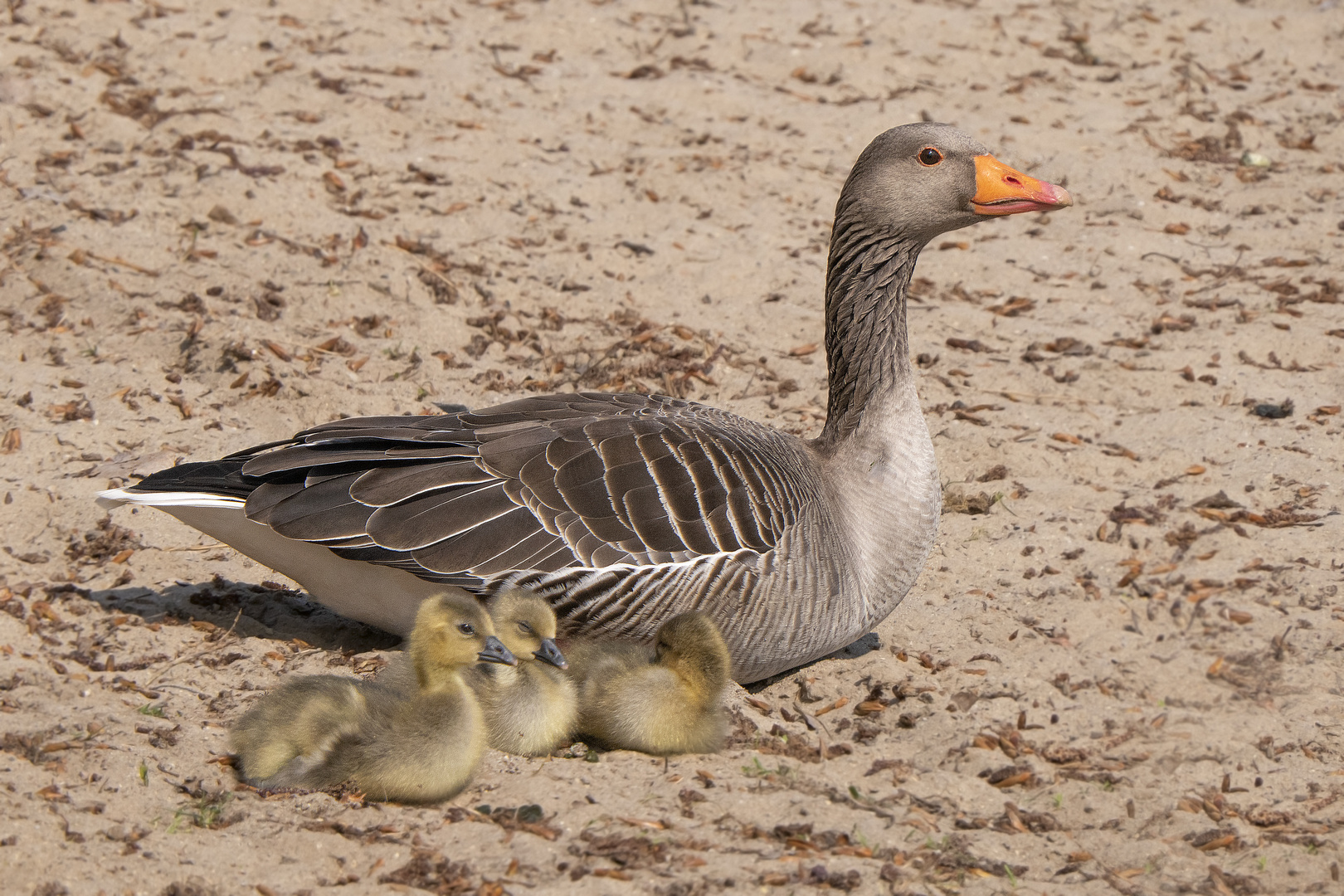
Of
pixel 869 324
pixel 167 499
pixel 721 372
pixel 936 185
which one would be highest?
pixel 936 185

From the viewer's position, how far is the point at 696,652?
474 cm

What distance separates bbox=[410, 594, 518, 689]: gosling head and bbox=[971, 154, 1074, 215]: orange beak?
9.57 ft

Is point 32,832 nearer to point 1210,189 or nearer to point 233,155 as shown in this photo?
point 233,155

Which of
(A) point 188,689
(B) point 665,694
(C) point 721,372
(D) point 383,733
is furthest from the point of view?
(C) point 721,372

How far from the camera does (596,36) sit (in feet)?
36.9

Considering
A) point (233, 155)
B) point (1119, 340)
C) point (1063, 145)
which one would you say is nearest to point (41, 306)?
point (233, 155)

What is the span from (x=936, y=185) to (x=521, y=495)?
2.32 metres

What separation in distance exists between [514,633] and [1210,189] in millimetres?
7497

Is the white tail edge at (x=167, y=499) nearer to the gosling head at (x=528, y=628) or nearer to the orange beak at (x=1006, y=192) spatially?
the gosling head at (x=528, y=628)

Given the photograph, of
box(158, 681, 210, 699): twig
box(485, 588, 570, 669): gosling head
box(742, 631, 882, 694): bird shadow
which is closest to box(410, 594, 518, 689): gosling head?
box(485, 588, 570, 669): gosling head

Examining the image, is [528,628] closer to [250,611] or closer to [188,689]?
[188,689]

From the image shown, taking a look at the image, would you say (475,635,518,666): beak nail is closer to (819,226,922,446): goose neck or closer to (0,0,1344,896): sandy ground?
(0,0,1344,896): sandy ground

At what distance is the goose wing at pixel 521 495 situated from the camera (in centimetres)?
497

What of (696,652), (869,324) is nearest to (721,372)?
(869,324)
